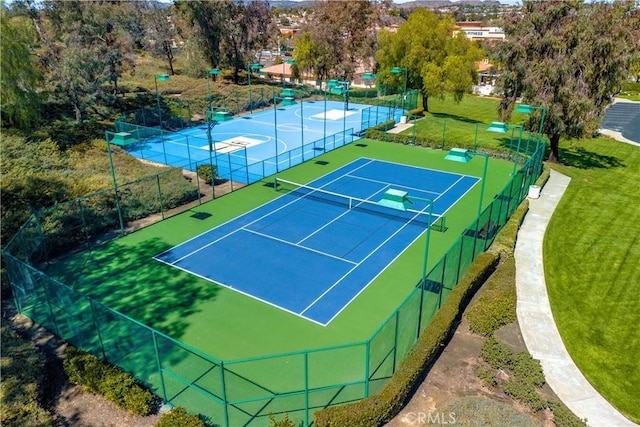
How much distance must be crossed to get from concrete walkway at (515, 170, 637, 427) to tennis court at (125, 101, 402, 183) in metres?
14.0

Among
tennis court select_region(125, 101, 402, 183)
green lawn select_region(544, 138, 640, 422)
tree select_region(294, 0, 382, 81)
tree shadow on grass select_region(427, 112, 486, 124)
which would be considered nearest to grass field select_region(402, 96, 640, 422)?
green lawn select_region(544, 138, 640, 422)

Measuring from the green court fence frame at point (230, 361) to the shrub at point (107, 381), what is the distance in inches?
19.5

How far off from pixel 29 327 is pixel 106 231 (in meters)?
6.84

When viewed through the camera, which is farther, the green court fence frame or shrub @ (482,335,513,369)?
shrub @ (482,335,513,369)

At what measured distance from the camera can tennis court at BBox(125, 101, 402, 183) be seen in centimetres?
3025

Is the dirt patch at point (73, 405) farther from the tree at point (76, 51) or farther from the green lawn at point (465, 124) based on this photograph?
the green lawn at point (465, 124)

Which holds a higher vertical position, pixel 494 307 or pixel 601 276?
pixel 494 307

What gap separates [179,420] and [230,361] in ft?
5.75

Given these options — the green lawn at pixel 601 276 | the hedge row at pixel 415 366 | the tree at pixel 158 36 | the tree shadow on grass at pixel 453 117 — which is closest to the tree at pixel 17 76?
the hedge row at pixel 415 366

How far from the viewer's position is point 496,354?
43.9 feet

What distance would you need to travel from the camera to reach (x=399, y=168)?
101ft

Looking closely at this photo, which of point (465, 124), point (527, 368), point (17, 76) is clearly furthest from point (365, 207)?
point (465, 124)

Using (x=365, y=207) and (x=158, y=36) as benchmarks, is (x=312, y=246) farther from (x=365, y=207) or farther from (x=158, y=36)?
(x=158, y=36)

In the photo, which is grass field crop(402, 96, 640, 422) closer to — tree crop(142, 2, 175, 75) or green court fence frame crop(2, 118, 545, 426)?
green court fence frame crop(2, 118, 545, 426)
